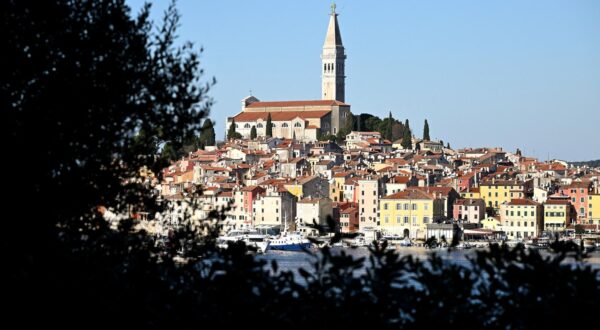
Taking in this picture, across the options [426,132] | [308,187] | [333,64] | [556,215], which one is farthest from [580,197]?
[333,64]

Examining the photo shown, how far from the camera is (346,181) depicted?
2216 inches

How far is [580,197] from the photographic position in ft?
169

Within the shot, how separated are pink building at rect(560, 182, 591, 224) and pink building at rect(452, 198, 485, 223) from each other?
3466 mm

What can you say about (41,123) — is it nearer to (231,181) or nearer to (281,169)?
(231,181)

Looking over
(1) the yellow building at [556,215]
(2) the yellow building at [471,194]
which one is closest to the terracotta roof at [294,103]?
(2) the yellow building at [471,194]

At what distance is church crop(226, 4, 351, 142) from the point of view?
78.6 metres

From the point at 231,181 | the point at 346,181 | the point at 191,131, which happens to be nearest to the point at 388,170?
the point at 346,181

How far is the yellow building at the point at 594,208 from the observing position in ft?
Result: 167

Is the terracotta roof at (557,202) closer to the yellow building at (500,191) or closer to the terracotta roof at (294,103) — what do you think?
the yellow building at (500,191)

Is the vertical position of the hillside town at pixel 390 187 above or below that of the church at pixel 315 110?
below

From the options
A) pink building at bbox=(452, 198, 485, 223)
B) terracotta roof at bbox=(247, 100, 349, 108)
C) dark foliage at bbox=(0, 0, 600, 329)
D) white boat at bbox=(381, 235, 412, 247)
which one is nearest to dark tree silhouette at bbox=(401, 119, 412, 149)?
terracotta roof at bbox=(247, 100, 349, 108)

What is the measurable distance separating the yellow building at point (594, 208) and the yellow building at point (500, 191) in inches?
117

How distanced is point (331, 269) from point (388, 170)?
174ft

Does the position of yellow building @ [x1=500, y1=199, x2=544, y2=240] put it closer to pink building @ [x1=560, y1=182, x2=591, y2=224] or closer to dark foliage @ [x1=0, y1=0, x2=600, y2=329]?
pink building @ [x1=560, y1=182, x2=591, y2=224]
